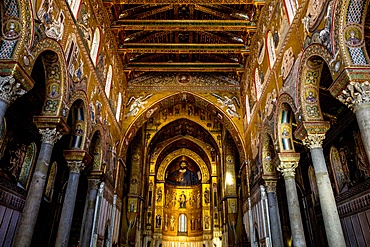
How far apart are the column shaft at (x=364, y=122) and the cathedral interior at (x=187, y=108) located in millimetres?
35

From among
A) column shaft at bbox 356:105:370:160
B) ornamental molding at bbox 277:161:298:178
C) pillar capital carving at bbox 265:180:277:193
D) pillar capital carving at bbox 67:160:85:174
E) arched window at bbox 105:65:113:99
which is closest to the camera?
column shaft at bbox 356:105:370:160

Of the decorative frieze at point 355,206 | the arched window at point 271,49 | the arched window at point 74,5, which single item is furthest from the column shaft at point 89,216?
the decorative frieze at point 355,206

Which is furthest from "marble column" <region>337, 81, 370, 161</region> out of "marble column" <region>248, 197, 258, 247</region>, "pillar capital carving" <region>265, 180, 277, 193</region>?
"marble column" <region>248, 197, 258, 247</region>

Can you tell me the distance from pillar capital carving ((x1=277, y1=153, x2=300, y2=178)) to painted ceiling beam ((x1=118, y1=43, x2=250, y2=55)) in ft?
24.3

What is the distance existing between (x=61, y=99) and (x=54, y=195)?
899 centimetres

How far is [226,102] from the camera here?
1797 cm

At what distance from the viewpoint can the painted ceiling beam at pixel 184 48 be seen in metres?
15.5

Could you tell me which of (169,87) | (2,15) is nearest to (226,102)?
(169,87)

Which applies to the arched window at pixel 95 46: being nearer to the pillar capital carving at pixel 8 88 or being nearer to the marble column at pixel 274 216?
the pillar capital carving at pixel 8 88

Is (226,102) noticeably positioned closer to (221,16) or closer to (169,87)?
(169,87)

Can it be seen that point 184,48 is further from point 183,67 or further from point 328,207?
point 328,207

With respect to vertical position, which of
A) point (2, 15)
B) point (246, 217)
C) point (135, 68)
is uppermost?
point (135, 68)

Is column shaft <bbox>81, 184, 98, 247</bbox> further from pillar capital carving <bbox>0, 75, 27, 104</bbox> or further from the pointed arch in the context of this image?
pillar capital carving <bbox>0, 75, 27, 104</bbox>

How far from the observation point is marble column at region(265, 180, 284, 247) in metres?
11.3
